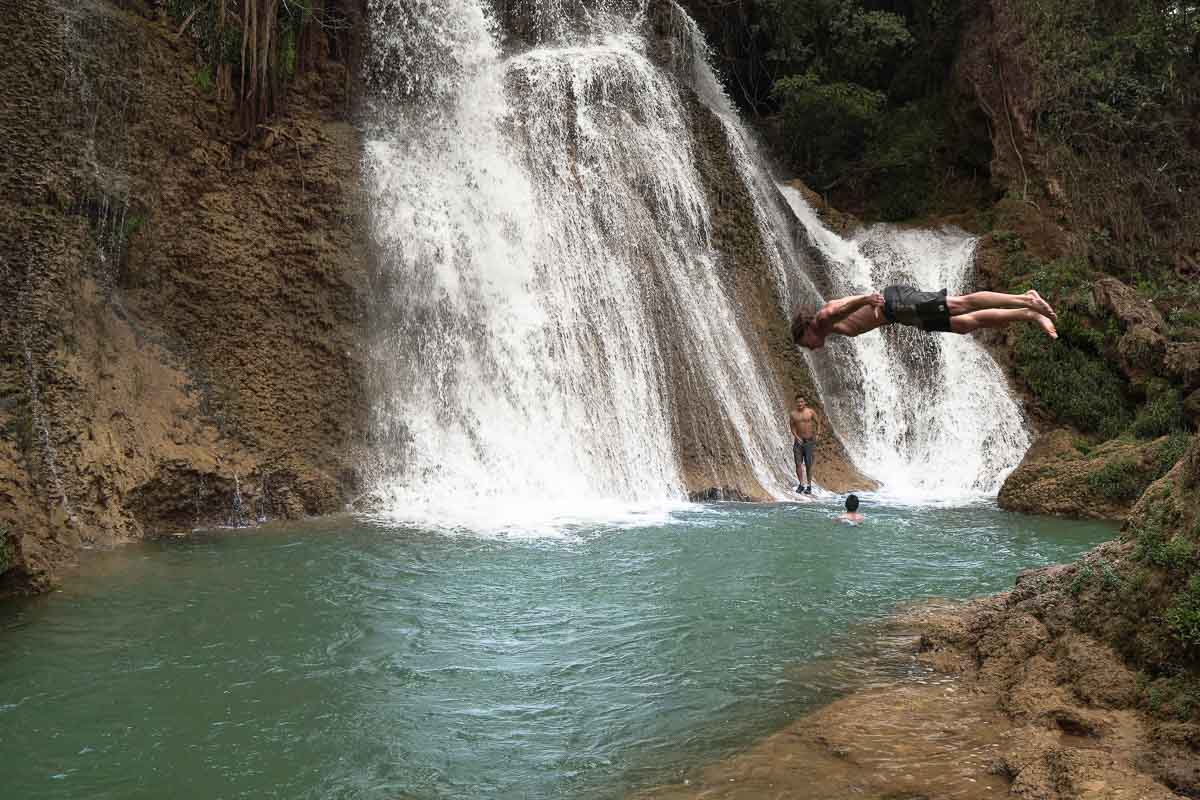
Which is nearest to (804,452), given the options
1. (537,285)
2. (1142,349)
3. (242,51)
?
(537,285)

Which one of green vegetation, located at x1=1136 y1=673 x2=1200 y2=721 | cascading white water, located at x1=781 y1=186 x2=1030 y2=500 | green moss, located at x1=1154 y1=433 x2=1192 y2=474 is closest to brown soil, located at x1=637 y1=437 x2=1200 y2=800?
green vegetation, located at x1=1136 y1=673 x2=1200 y2=721

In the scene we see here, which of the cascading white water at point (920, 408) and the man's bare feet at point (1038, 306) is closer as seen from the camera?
the man's bare feet at point (1038, 306)

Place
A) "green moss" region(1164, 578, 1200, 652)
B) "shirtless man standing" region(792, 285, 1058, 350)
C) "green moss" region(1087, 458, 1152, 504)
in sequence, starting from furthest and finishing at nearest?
"green moss" region(1087, 458, 1152, 504), "shirtless man standing" region(792, 285, 1058, 350), "green moss" region(1164, 578, 1200, 652)

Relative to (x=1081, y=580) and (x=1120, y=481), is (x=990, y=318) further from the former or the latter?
(x=1120, y=481)

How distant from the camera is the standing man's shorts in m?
15.2

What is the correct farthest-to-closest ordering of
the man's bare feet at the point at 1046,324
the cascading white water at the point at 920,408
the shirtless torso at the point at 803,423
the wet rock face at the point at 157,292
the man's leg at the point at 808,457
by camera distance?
the cascading white water at the point at 920,408 < the man's leg at the point at 808,457 < the shirtless torso at the point at 803,423 < the wet rock face at the point at 157,292 < the man's bare feet at the point at 1046,324

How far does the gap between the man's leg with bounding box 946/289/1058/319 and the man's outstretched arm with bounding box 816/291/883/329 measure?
0.50m

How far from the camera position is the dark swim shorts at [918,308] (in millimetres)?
6953

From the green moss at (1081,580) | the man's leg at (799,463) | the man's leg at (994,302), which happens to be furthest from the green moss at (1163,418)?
the green moss at (1081,580)

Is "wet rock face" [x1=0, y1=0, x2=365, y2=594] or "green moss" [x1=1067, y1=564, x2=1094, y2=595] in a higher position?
"wet rock face" [x1=0, y1=0, x2=365, y2=594]

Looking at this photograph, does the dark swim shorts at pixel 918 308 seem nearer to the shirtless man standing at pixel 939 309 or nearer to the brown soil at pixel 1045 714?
the shirtless man standing at pixel 939 309

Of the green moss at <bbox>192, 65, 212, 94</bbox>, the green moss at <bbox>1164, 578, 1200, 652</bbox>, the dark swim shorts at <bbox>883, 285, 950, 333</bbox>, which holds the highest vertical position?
the green moss at <bbox>192, 65, 212, 94</bbox>

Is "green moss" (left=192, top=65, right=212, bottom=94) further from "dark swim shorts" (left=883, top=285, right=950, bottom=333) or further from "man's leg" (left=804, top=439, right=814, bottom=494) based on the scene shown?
"dark swim shorts" (left=883, top=285, right=950, bottom=333)

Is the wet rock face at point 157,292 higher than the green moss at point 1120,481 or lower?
higher
